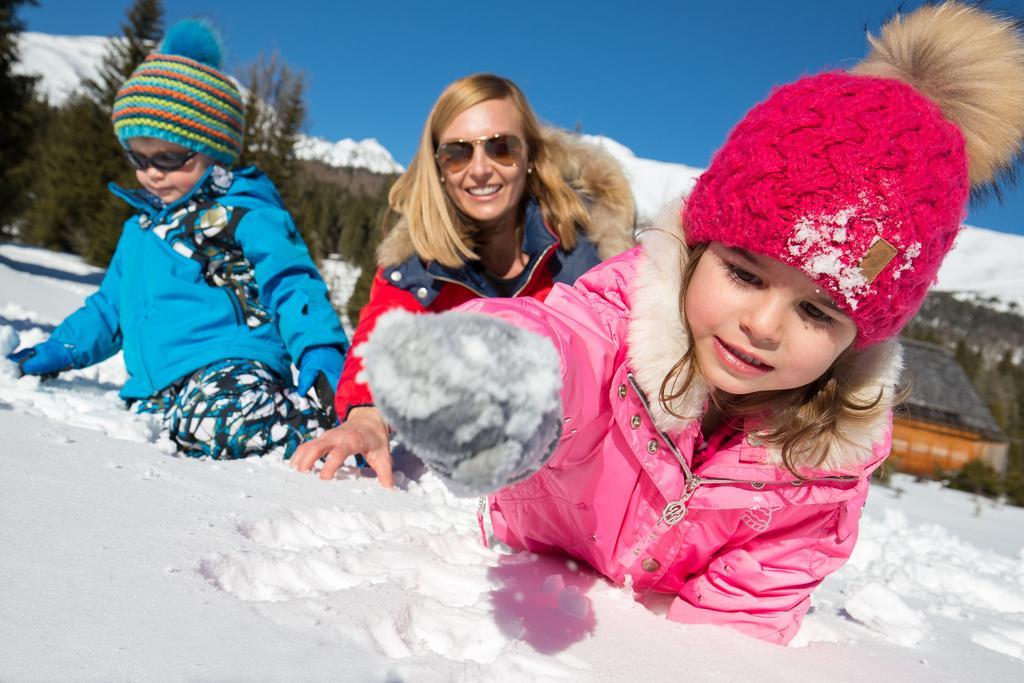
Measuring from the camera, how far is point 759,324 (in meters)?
1.16

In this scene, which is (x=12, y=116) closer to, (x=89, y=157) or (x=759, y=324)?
(x=89, y=157)

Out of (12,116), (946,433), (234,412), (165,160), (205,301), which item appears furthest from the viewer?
(946,433)

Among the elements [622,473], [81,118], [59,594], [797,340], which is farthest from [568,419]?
[81,118]

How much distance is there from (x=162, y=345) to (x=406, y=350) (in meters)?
2.13

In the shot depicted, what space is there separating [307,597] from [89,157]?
66.6 ft

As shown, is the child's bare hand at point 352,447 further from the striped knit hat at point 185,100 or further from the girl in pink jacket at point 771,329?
the striped knit hat at point 185,100

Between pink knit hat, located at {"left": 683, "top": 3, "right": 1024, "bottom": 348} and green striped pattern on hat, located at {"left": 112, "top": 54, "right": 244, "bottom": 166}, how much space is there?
2.22 m

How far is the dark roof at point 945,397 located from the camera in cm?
1828

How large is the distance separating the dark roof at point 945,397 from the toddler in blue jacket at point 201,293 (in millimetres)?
18362

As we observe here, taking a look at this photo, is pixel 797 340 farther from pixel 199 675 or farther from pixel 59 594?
pixel 59 594

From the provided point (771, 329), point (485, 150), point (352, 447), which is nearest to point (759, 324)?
point (771, 329)

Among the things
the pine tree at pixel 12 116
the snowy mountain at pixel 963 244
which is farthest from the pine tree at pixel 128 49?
the snowy mountain at pixel 963 244

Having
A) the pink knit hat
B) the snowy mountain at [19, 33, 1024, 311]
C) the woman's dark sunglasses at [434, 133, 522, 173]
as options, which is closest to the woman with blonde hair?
the woman's dark sunglasses at [434, 133, 522, 173]

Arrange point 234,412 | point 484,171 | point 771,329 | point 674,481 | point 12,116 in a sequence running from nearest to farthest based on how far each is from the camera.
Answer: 1. point 771,329
2. point 674,481
3. point 234,412
4. point 484,171
5. point 12,116
